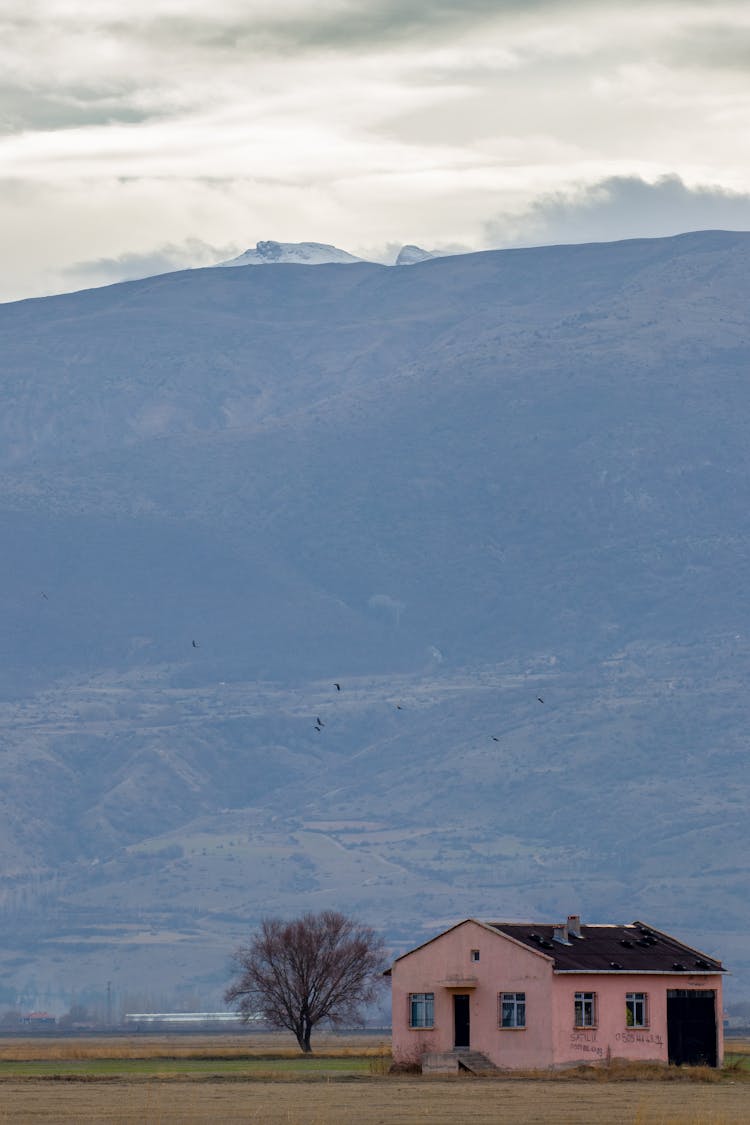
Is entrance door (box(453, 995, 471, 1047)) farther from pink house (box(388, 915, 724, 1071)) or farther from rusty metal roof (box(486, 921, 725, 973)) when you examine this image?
rusty metal roof (box(486, 921, 725, 973))

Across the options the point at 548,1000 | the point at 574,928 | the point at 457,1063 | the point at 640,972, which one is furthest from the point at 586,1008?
the point at 574,928

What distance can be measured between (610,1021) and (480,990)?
4.74 metres

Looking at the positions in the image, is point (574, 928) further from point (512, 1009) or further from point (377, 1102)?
point (377, 1102)

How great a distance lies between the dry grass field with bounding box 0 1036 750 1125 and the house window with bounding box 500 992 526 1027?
3453mm

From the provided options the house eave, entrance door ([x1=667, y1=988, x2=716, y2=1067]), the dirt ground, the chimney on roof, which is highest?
the chimney on roof

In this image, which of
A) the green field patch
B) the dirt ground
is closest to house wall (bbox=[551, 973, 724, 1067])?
the dirt ground

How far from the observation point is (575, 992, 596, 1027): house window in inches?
3302

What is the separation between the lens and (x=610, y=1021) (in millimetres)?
84375

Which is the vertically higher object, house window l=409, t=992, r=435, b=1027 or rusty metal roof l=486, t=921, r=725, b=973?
rusty metal roof l=486, t=921, r=725, b=973

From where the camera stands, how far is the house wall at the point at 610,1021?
83.2 m

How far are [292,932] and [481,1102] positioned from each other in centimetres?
6353

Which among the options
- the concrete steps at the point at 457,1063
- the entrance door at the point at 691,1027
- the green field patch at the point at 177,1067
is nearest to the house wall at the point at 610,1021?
the entrance door at the point at 691,1027

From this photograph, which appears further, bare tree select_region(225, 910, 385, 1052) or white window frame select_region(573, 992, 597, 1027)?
bare tree select_region(225, 910, 385, 1052)

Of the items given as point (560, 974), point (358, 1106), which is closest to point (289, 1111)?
point (358, 1106)
